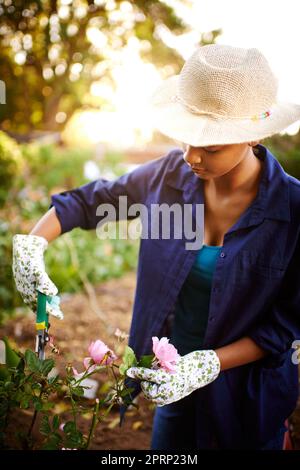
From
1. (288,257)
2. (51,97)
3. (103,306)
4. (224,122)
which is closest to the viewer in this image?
(224,122)

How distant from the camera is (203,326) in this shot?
1623 millimetres

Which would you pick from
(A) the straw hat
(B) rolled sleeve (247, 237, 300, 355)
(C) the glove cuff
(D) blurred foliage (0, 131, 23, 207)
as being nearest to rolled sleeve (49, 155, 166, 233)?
(C) the glove cuff

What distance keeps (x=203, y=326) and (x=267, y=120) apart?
30.4 inches

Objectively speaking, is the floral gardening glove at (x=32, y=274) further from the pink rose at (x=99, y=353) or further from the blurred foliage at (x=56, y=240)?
the blurred foliage at (x=56, y=240)

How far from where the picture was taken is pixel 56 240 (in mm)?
4461

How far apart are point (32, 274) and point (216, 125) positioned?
Answer: 71 cm

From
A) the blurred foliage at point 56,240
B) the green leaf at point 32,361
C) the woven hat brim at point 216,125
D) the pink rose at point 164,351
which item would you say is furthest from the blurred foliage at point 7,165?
the pink rose at point 164,351

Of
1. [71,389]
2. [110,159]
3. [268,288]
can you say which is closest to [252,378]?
[268,288]

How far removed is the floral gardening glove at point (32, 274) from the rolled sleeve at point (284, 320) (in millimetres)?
677

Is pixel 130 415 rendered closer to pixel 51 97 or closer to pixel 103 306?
pixel 103 306

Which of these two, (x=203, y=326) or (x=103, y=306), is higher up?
(x=203, y=326)

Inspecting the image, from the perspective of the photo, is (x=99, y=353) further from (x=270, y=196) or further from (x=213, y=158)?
(x=270, y=196)

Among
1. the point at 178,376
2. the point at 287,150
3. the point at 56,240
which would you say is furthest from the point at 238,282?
the point at 56,240

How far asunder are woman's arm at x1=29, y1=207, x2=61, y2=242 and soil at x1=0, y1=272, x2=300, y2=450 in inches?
18.5
